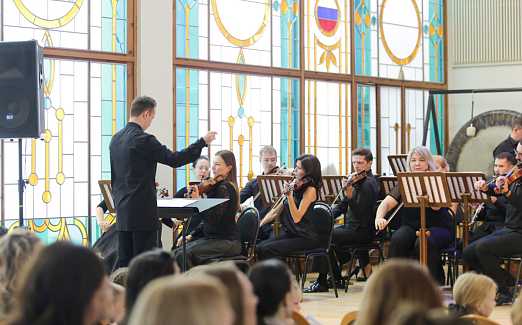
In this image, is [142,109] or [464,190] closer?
[142,109]

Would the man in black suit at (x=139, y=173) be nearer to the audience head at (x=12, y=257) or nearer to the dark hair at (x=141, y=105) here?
the dark hair at (x=141, y=105)

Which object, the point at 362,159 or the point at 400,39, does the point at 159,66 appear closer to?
the point at 362,159

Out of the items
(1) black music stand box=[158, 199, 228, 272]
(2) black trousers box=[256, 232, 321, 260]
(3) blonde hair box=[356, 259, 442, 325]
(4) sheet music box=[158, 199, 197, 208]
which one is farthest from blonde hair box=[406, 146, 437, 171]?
(3) blonde hair box=[356, 259, 442, 325]

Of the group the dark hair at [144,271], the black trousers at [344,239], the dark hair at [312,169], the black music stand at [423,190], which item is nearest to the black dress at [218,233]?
the dark hair at [312,169]

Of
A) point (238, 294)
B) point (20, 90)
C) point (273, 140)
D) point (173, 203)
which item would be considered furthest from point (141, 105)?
point (273, 140)

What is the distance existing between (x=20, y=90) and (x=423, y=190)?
308cm

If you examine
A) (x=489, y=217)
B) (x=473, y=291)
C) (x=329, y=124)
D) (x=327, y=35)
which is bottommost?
(x=473, y=291)

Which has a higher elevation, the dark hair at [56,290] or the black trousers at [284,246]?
the dark hair at [56,290]

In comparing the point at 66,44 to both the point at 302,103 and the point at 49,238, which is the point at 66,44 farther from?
the point at 302,103

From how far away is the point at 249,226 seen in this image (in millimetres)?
7750

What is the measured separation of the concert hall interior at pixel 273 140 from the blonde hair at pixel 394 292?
2.05 feet

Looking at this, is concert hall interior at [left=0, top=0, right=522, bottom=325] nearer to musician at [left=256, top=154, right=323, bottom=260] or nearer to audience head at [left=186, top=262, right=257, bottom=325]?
musician at [left=256, top=154, right=323, bottom=260]

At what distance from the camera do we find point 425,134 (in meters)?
11.3

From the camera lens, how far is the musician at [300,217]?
→ 25.8 ft
